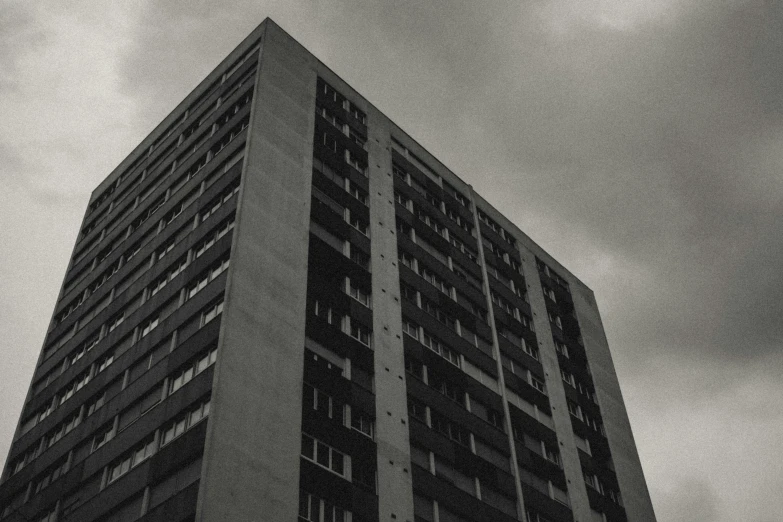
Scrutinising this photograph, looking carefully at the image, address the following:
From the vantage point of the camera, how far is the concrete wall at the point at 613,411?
59562mm

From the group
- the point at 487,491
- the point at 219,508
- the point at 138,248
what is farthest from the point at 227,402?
the point at 138,248

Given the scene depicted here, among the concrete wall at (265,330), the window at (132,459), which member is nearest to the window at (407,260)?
the concrete wall at (265,330)

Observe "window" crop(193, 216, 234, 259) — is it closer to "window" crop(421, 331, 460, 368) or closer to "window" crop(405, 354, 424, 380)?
"window" crop(405, 354, 424, 380)

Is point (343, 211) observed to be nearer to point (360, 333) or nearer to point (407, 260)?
point (407, 260)

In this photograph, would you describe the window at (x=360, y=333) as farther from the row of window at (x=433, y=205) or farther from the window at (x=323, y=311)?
the row of window at (x=433, y=205)

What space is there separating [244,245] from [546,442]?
83.5ft

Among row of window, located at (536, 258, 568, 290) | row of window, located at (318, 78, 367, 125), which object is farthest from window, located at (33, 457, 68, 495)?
row of window, located at (536, 258, 568, 290)

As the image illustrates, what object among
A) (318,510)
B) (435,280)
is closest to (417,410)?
(318,510)

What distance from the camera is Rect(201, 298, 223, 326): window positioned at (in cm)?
4009

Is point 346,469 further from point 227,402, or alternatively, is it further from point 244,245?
point 244,245

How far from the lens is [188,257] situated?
1812 inches

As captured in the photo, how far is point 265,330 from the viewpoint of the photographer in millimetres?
38281

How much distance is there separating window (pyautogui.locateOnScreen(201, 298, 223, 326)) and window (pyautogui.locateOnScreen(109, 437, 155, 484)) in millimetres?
6245

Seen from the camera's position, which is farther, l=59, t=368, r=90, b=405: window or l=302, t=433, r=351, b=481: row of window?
l=59, t=368, r=90, b=405: window
